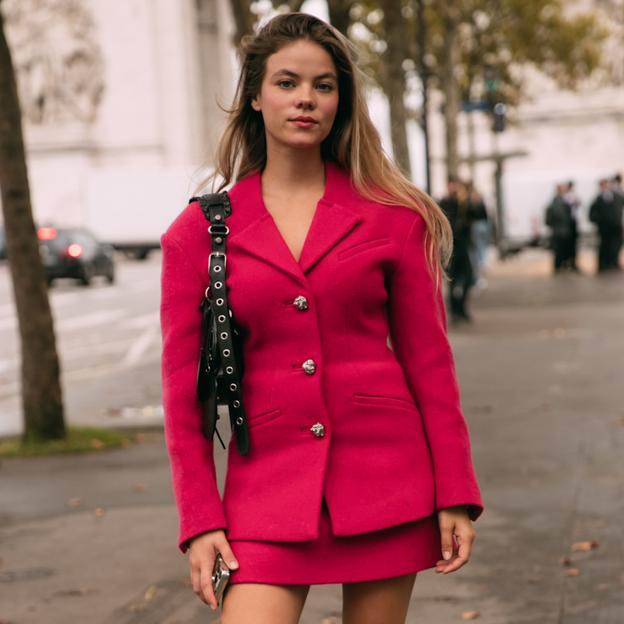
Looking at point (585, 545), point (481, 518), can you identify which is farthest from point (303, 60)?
point (481, 518)

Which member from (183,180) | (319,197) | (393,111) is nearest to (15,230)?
(319,197)

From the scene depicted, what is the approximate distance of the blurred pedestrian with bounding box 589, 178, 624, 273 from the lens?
94.2 ft

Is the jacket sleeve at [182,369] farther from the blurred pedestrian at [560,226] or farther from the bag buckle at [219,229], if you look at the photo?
the blurred pedestrian at [560,226]

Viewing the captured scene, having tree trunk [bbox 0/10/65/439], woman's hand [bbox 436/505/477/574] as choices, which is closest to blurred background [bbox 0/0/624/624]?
tree trunk [bbox 0/10/65/439]

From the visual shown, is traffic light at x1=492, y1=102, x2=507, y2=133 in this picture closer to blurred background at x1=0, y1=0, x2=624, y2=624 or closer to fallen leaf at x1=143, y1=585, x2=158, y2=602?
blurred background at x1=0, y1=0, x2=624, y2=624

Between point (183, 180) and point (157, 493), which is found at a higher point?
point (157, 493)

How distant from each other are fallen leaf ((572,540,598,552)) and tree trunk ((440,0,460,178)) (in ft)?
78.7

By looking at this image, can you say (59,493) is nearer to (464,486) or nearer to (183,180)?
(464,486)

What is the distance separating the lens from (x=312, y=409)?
302cm

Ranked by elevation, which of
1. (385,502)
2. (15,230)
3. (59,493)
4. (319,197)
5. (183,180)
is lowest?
(183,180)

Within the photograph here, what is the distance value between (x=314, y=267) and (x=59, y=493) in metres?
5.29

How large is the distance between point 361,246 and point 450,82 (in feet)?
97.1

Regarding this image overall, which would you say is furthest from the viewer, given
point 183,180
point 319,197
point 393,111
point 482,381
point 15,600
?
point 183,180

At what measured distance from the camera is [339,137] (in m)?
3.28
